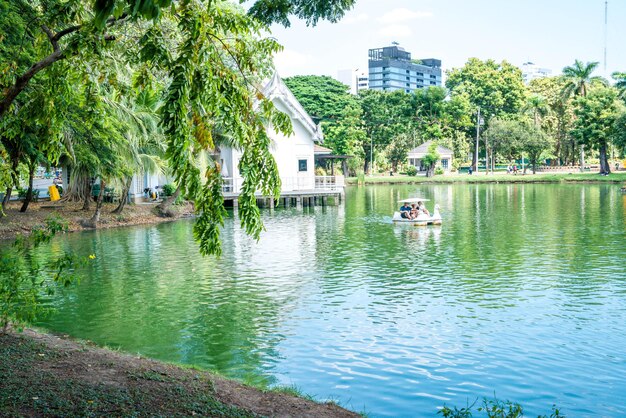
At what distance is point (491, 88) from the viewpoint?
328 feet

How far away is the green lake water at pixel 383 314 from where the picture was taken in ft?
35.8

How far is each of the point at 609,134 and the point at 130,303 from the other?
7531cm

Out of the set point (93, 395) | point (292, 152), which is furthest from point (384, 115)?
point (93, 395)

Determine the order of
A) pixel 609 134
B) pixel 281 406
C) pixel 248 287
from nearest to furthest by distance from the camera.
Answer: pixel 281 406 < pixel 248 287 < pixel 609 134

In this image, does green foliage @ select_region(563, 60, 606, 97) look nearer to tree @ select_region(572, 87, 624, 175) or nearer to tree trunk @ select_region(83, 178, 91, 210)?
tree @ select_region(572, 87, 624, 175)

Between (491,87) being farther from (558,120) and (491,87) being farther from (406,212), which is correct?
(406,212)

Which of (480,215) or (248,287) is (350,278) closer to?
(248,287)

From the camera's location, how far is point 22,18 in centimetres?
2016

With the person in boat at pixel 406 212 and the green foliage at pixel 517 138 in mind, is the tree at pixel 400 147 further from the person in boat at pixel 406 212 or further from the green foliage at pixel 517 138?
the person in boat at pixel 406 212

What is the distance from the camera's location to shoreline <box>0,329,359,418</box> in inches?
280

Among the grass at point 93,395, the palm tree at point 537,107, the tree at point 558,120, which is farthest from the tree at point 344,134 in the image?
the grass at point 93,395

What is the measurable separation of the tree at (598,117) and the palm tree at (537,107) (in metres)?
13.6

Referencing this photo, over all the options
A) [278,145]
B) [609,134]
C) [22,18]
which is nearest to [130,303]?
[22,18]

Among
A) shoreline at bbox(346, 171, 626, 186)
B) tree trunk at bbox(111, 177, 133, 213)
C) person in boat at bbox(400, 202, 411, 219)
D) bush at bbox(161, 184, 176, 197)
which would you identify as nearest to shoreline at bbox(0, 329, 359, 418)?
person in boat at bbox(400, 202, 411, 219)
